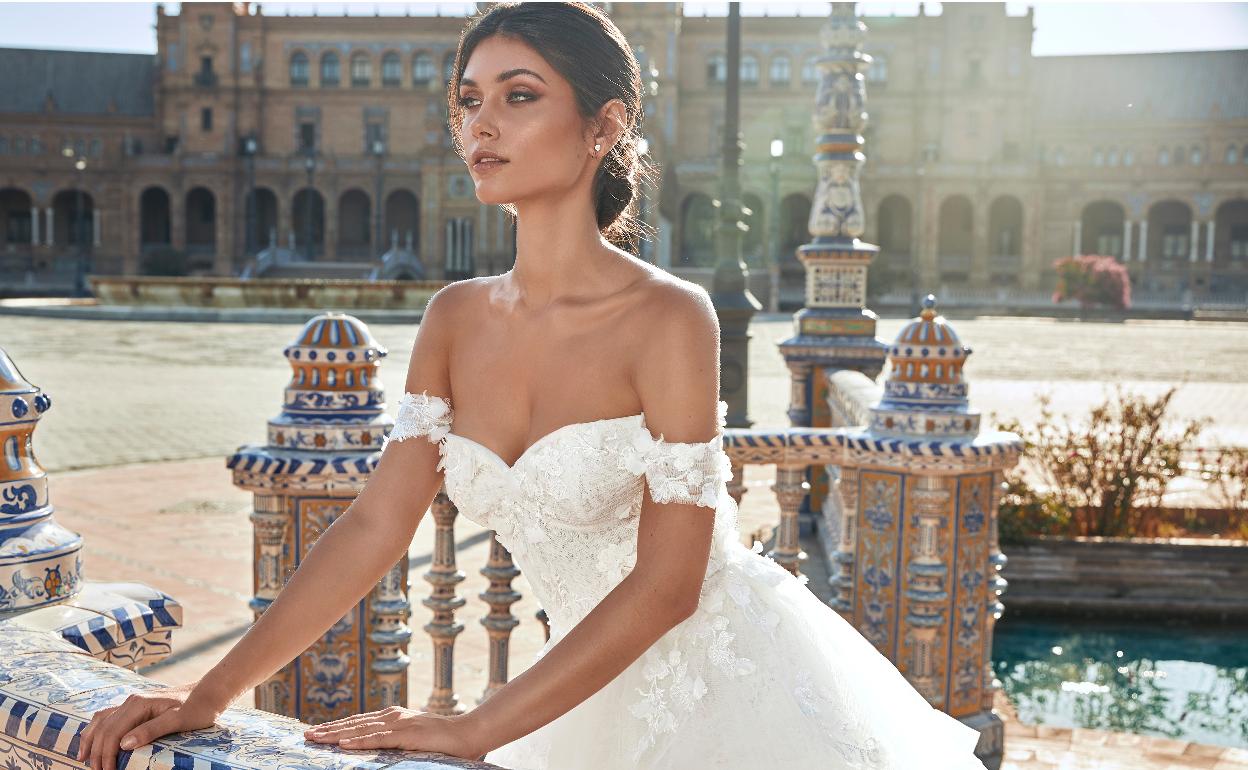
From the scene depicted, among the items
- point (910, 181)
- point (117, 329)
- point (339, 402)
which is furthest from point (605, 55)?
point (910, 181)

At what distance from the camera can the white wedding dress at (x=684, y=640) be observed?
1.72 metres

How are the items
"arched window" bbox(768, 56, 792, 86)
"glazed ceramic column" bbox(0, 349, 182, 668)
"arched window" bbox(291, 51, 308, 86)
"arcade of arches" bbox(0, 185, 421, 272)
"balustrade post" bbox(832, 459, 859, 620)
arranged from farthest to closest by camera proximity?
"arched window" bbox(291, 51, 308, 86)
"arched window" bbox(768, 56, 792, 86)
"arcade of arches" bbox(0, 185, 421, 272)
"balustrade post" bbox(832, 459, 859, 620)
"glazed ceramic column" bbox(0, 349, 182, 668)

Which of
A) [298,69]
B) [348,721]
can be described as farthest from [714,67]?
[348,721]

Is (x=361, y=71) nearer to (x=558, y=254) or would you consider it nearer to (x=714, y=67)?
(x=714, y=67)

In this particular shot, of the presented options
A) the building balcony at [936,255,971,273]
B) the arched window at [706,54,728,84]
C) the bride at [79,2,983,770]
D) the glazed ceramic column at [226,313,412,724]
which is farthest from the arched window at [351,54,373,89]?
the bride at [79,2,983,770]

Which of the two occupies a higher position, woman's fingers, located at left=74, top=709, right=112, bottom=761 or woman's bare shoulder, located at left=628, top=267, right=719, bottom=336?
woman's bare shoulder, located at left=628, top=267, right=719, bottom=336

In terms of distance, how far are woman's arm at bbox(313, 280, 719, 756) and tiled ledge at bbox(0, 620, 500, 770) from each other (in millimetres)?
148

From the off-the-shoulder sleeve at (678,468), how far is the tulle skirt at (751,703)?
0.20 meters

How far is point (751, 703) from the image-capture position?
69.2 inches

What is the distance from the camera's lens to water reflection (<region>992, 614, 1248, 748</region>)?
5027 millimetres

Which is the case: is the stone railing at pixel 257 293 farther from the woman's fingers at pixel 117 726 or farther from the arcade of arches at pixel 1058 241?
the woman's fingers at pixel 117 726

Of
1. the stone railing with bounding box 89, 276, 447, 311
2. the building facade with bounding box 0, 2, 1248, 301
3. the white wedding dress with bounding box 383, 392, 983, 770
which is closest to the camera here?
the white wedding dress with bounding box 383, 392, 983, 770

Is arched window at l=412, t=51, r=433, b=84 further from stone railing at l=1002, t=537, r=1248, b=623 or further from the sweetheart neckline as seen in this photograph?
the sweetheart neckline

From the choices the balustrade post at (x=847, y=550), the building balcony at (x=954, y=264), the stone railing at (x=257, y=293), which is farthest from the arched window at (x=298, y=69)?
the balustrade post at (x=847, y=550)
